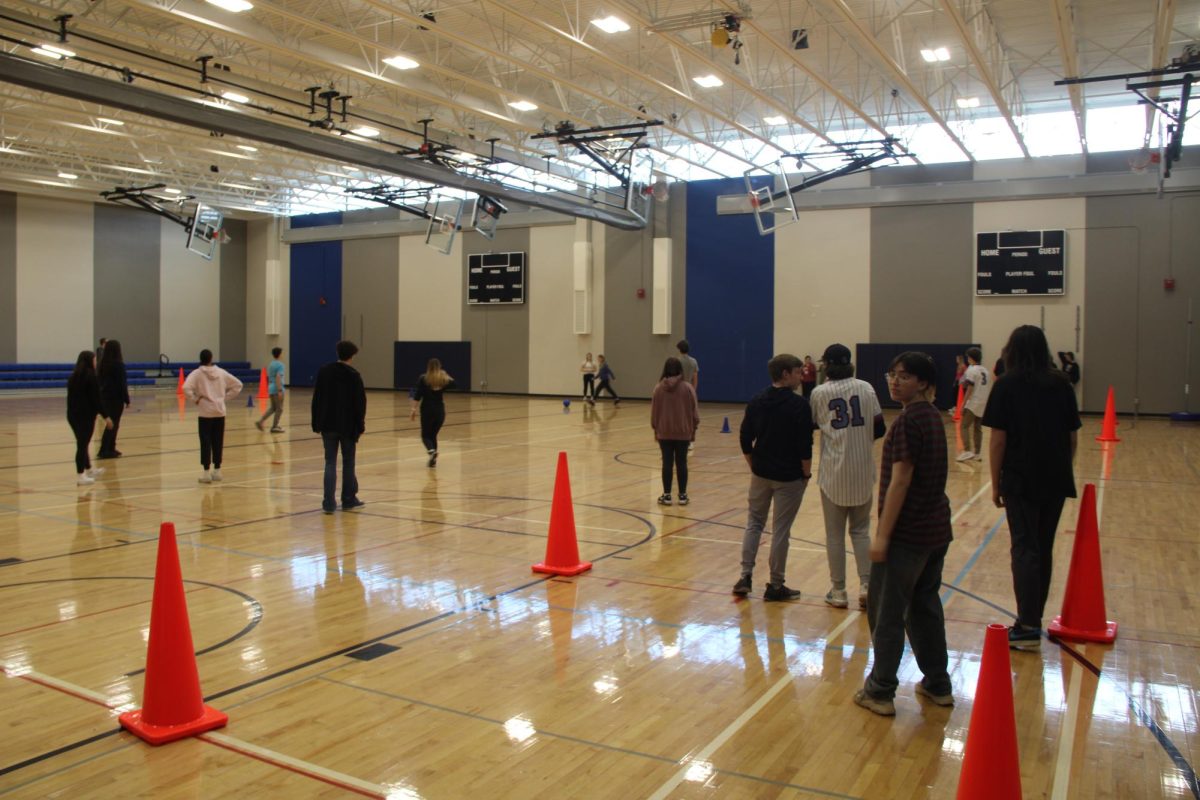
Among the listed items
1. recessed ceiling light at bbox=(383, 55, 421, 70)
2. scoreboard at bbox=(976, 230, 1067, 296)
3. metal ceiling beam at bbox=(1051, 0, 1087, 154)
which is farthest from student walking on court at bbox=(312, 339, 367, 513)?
scoreboard at bbox=(976, 230, 1067, 296)

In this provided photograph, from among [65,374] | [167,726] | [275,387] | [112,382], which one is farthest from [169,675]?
[65,374]

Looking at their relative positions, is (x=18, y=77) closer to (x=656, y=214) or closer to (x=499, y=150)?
(x=499, y=150)

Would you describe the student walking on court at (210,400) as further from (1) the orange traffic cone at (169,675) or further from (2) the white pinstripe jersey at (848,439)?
(2) the white pinstripe jersey at (848,439)

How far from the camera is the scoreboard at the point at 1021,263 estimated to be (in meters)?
22.8

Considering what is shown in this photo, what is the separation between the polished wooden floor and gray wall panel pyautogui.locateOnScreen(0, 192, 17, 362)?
2345cm

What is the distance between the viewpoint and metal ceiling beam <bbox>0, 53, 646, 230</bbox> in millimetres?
13570

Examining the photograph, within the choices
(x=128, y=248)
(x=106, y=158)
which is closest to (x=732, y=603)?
(x=106, y=158)

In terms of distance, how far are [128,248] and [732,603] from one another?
32500 millimetres

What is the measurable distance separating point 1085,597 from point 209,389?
9086 mm

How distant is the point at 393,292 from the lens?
32.9 metres

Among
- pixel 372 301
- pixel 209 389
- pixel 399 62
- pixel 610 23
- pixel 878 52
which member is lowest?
pixel 209 389

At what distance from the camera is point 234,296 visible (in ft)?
119

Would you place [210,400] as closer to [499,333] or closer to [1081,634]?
[1081,634]

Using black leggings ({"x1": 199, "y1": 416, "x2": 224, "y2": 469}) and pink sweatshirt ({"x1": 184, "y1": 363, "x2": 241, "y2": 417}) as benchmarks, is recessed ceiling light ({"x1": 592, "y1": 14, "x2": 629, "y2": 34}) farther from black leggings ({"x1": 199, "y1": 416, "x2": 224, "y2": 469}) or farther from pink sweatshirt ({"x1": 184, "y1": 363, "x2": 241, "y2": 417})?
black leggings ({"x1": 199, "y1": 416, "x2": 224, "y2": 469})
